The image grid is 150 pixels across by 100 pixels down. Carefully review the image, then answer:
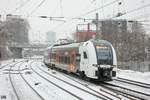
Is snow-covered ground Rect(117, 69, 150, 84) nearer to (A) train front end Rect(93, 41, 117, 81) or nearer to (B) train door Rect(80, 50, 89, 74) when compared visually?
(A) train front end Rect(93, 41, 117, 81)

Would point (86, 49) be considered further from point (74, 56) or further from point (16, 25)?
point (16, 25)

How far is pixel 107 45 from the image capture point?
2650cm

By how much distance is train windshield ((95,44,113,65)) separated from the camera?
84.2 ft

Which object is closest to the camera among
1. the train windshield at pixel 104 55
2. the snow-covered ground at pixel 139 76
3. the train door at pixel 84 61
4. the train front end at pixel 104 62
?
the train front end at pixel 104 62

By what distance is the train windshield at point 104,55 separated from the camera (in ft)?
84.2

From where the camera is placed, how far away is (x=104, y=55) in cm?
2591

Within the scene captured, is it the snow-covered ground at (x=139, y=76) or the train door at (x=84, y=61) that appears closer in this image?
the train door at (x=84, y=61)

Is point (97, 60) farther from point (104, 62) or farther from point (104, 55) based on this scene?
point (104, 55)

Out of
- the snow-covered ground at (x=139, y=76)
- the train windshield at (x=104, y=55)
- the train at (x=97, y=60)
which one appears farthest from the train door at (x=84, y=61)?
the snow-covered ground at (x=139, y=76)

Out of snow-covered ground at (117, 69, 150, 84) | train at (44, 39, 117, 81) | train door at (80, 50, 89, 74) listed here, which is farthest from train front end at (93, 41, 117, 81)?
snow-covered ground at (117, 69, 150, 84)

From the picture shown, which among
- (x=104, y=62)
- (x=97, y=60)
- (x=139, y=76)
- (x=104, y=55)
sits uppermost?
(x=104, y=55)

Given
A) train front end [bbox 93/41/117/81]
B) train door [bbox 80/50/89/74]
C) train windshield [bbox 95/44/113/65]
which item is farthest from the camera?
train door [bbox 80/50/89/74]

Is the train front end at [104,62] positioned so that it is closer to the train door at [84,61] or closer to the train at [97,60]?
the train at [97,60]

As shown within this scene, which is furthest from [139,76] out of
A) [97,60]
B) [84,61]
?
[97,60]
